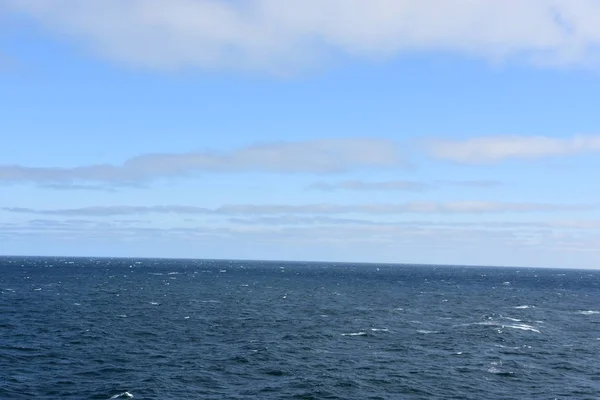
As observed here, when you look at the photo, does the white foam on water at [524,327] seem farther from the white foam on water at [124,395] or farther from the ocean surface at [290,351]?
the white foam on water at [124,395]

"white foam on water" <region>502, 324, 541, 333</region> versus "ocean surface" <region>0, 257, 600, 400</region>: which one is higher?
"white foam on water" <region>502, 324, 541, 333</region>

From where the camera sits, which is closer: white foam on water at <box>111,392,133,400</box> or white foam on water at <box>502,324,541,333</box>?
white foam on water at <box>111,392,133,400</box>

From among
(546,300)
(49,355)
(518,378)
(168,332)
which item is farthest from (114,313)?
(546,300)

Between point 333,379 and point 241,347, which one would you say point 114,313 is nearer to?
point 241,347

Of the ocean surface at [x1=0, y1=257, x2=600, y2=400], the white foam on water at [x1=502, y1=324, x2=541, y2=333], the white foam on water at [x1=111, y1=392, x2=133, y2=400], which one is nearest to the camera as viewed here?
Answer: the white foam on water at [x1=111, y1=392, x2=133, y2=400]

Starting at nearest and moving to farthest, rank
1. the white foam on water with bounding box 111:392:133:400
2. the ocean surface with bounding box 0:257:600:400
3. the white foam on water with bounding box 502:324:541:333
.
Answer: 1. the white foam on water with bounding box 111:392:133:400
2. the ocean surface with bounding box 0:257:600:400
3. the white foam on water with bounding box 502:324:541:333

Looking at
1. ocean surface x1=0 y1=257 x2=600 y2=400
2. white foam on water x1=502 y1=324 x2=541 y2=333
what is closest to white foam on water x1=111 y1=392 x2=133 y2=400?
ocean surface x1=0 y1=257 x2=600 y2=400

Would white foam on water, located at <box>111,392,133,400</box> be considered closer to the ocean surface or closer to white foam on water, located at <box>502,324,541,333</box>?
the ocean surface

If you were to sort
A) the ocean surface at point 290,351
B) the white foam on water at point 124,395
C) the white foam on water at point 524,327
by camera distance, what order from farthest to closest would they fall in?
the white foam on water at point 524,327, the ocean surface at point 290,351, the white foam on water at point 124,395

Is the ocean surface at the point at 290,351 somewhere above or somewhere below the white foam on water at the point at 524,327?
below

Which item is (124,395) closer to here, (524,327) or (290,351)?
(290,351)

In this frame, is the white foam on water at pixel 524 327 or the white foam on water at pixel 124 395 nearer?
the white foam on water at pixel 124 395

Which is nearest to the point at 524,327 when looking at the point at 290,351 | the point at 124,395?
the point at 290,351

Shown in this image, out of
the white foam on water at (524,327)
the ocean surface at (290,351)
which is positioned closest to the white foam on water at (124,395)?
the ocean surface at (290,351)
